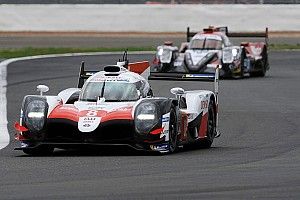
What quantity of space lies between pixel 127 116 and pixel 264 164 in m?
1.99

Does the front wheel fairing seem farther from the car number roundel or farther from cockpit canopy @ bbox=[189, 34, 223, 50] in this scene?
the car number roundel

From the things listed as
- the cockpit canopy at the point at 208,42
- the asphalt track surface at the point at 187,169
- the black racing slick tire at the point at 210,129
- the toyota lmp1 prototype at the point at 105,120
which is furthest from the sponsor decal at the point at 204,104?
the cockpit canopy at the point at 208,42

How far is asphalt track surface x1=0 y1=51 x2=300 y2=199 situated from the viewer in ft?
32.5

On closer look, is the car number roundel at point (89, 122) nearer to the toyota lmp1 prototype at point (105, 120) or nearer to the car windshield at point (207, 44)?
the toyota lmp1 prototype at point (105, 120)

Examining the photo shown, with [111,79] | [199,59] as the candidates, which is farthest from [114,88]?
[199,59]

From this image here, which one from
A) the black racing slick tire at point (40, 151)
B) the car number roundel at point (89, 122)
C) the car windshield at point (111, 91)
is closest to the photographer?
the car number roundel at point (89, 122)

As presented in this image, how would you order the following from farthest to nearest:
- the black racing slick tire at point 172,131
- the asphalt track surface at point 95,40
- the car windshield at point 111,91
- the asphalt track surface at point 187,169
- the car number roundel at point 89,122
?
1. the asphalt track surface at point 95,40
2. the car windshield at point 111,91
3. the black racing slick tire at point 172,131
4. the car number roundel at point 89,122
5. the asphalt track surface at point 187,169

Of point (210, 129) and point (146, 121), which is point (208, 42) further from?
point (146, 121)

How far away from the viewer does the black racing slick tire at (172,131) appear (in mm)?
13949

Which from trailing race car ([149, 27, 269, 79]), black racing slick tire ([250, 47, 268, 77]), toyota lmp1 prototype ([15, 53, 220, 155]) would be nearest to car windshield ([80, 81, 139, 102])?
toyota lmp1 prototype ([15, 53, 220, 155])

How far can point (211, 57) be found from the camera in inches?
1196

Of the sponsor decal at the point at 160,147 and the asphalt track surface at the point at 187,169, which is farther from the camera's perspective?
the sponsor decal at the point at 160,147

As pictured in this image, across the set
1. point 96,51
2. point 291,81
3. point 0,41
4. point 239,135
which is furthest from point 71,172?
point 0,41

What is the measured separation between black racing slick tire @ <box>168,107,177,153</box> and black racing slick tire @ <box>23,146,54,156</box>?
1378 millimetres
